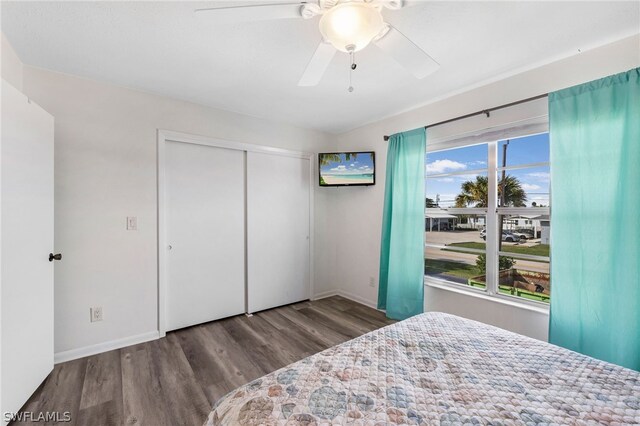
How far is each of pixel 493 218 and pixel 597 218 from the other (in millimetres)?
733

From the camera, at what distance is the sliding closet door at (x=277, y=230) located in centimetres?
329

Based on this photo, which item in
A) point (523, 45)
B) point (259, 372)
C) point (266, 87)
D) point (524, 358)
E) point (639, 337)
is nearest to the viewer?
point (524, 358)

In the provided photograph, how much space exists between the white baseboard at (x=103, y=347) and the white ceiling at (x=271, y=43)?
2330mm

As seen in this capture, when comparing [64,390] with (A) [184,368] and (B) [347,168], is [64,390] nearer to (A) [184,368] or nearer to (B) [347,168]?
(A) [184,368]

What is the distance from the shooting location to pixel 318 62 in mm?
1523

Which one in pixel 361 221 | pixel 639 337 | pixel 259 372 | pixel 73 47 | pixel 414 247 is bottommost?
pixel 259 372

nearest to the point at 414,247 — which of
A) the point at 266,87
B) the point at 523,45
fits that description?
the point at 523,45

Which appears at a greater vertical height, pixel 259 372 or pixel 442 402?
pixel 442 402

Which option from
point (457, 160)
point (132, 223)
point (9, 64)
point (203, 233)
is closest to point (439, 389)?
point (457, 160)

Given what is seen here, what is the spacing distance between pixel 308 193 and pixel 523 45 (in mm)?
2639

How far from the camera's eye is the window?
7.43ft

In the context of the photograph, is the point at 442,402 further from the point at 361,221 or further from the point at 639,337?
the point at 361,221

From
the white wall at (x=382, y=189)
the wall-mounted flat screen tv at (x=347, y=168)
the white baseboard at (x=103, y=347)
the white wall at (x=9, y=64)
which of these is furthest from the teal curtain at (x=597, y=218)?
the white wall at (x=9, y=64)

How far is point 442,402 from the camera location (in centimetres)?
100
